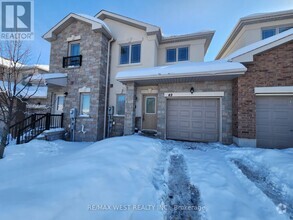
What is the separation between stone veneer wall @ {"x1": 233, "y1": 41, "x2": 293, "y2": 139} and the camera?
6.28 meters

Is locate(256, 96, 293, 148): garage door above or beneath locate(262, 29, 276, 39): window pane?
beneath

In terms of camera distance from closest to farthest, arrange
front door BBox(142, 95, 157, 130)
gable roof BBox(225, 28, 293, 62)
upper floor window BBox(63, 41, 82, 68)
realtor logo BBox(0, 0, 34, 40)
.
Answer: gable roof BBox(225, 28, 293, 62) < realtor logo BBox(0, 0, 34, 40) < front door BBox(142, 95, 157, 130) < upper floor window BBox(63, 41, 82, 68)

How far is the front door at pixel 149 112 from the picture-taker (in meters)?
9.31

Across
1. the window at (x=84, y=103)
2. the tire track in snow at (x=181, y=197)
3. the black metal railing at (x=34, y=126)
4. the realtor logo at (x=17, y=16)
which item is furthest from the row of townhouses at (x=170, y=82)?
the tire track in snow at (x=181, y=197)

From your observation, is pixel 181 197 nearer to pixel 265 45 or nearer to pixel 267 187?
pixel 267 187

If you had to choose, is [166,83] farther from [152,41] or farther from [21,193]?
[21,193]

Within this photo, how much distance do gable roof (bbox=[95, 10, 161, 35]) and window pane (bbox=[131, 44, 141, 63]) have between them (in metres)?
1.21

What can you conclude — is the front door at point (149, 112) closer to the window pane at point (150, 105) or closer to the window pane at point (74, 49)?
the window pane at point (150, 105)

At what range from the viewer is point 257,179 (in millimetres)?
3672

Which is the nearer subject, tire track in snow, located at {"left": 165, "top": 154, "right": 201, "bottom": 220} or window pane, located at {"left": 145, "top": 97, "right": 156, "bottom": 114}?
tire track in snow, located at {"left": 165, "top": 154, "right": 201, "bottom": 220}

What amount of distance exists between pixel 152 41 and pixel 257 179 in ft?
30.3

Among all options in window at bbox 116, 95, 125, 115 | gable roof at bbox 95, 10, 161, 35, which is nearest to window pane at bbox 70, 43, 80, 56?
gable roof at bbox 95, 10, 161, 35

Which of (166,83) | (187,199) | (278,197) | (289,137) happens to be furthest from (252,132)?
(187,199)

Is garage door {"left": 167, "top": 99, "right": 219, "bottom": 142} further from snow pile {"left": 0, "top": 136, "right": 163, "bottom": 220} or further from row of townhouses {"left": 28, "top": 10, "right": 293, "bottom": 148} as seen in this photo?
snow pile {"left": 0, "top": 136, "right": 163, "bottom": 220}
